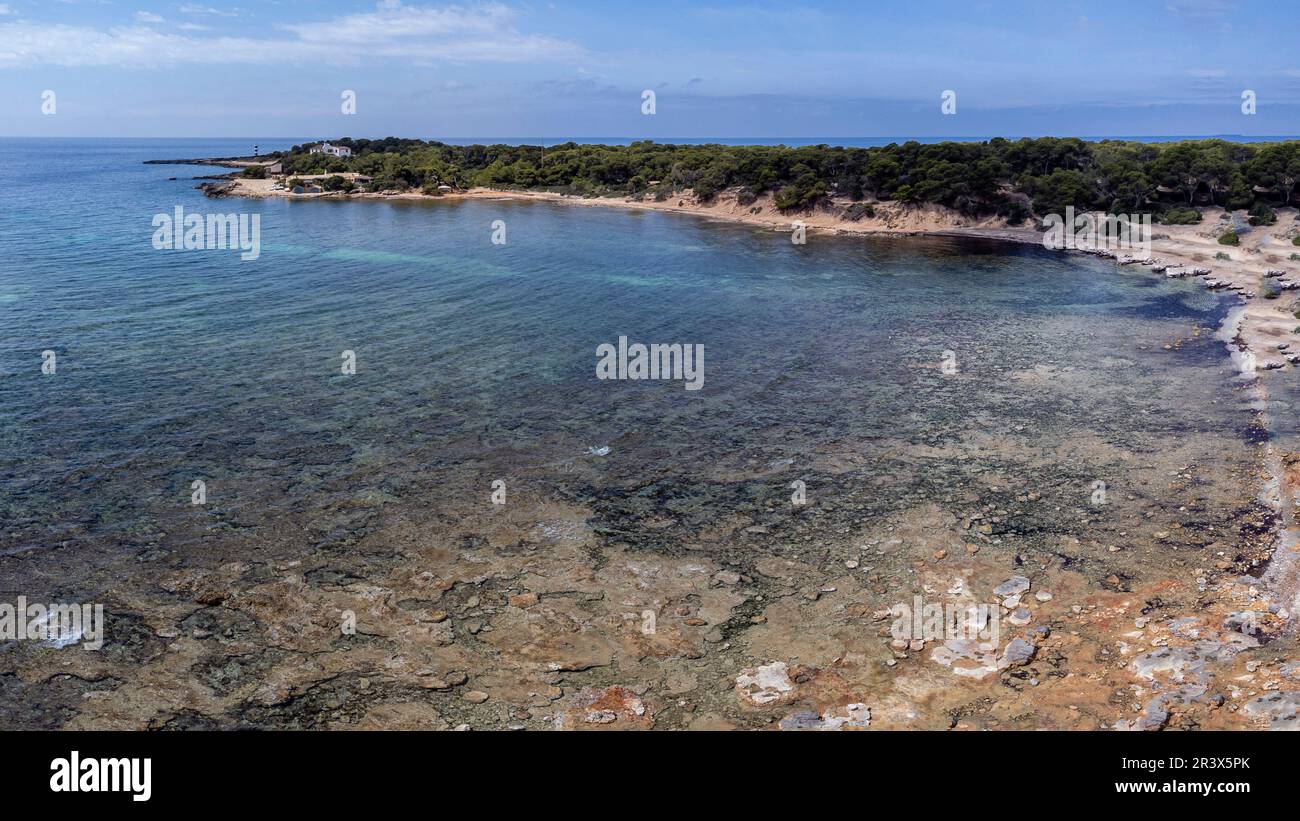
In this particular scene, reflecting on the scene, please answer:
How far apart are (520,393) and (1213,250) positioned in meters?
61.1

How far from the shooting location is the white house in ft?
493

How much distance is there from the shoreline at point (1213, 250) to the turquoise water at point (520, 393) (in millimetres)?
1927

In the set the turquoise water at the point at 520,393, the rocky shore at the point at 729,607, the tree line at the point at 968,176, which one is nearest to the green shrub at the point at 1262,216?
the tree line at the point at 968,176

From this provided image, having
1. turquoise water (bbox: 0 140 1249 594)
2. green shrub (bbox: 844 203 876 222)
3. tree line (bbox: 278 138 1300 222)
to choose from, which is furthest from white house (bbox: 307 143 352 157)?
green shrub (bbox: 844 203 876 222)

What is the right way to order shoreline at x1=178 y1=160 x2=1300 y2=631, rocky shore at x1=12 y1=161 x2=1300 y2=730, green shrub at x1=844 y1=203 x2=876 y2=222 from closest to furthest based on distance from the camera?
rocky shore at x1=12 y1=161 x2=1300 y2=730, shoreline at x1=178 y1=160 x2=1300 y2=631, green shrub at x1=844 y1=203 x2=876 y2=222

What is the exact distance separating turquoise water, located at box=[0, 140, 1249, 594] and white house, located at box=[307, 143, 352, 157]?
3944 inches

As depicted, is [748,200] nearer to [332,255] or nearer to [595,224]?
[595,224]

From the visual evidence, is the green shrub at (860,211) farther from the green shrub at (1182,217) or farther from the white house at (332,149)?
the white house at (332,149)

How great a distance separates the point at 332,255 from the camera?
58750 mm

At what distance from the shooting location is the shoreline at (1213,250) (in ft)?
67.1

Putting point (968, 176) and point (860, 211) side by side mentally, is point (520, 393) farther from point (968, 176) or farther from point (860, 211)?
point (968, 176)

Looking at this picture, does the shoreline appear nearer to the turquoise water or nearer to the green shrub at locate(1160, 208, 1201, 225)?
the green shrub at locate(1160, 208, 1201, 225)

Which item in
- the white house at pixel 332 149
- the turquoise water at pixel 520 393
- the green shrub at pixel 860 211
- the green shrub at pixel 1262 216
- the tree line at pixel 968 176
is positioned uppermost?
the white house at pixel 332 149

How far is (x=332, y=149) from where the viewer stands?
6083 inches
